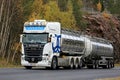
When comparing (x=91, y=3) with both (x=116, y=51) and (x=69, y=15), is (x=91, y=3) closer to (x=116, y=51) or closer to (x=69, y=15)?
Result: (x=116, y=51)

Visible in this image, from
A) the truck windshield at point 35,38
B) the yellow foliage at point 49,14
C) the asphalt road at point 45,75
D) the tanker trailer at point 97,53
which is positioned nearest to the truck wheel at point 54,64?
the truck windshield at point 35,38

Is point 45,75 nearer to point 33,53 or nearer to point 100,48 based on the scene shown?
point 33,53

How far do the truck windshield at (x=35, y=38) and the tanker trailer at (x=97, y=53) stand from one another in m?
10.8

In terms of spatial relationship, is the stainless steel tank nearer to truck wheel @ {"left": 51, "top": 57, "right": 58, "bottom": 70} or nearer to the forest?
the forest

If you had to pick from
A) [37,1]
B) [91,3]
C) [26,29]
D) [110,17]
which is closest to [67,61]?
[26,29]

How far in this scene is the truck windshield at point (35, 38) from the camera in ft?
132

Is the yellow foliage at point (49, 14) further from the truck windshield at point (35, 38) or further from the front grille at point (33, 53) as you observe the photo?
the front grille at point (33, 53)

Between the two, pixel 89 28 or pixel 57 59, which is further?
pixel 89 28

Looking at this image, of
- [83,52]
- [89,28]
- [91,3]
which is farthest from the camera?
[91,3]

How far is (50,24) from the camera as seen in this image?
41125 mm

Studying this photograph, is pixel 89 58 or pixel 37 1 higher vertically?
pixel 37 1

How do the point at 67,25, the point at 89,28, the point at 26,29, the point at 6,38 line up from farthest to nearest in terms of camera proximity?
1. the point at 89,28
2. the point at 67,25
3. the point at 6,38
4. the point at 26,29

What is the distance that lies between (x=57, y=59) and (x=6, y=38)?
17.2 m

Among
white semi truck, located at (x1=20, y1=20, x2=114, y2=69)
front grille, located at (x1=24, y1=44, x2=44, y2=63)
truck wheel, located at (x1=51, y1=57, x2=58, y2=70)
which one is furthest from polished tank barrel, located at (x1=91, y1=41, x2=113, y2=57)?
front grille, located at (x1=24, y1=44, x2=44, y2=63)
